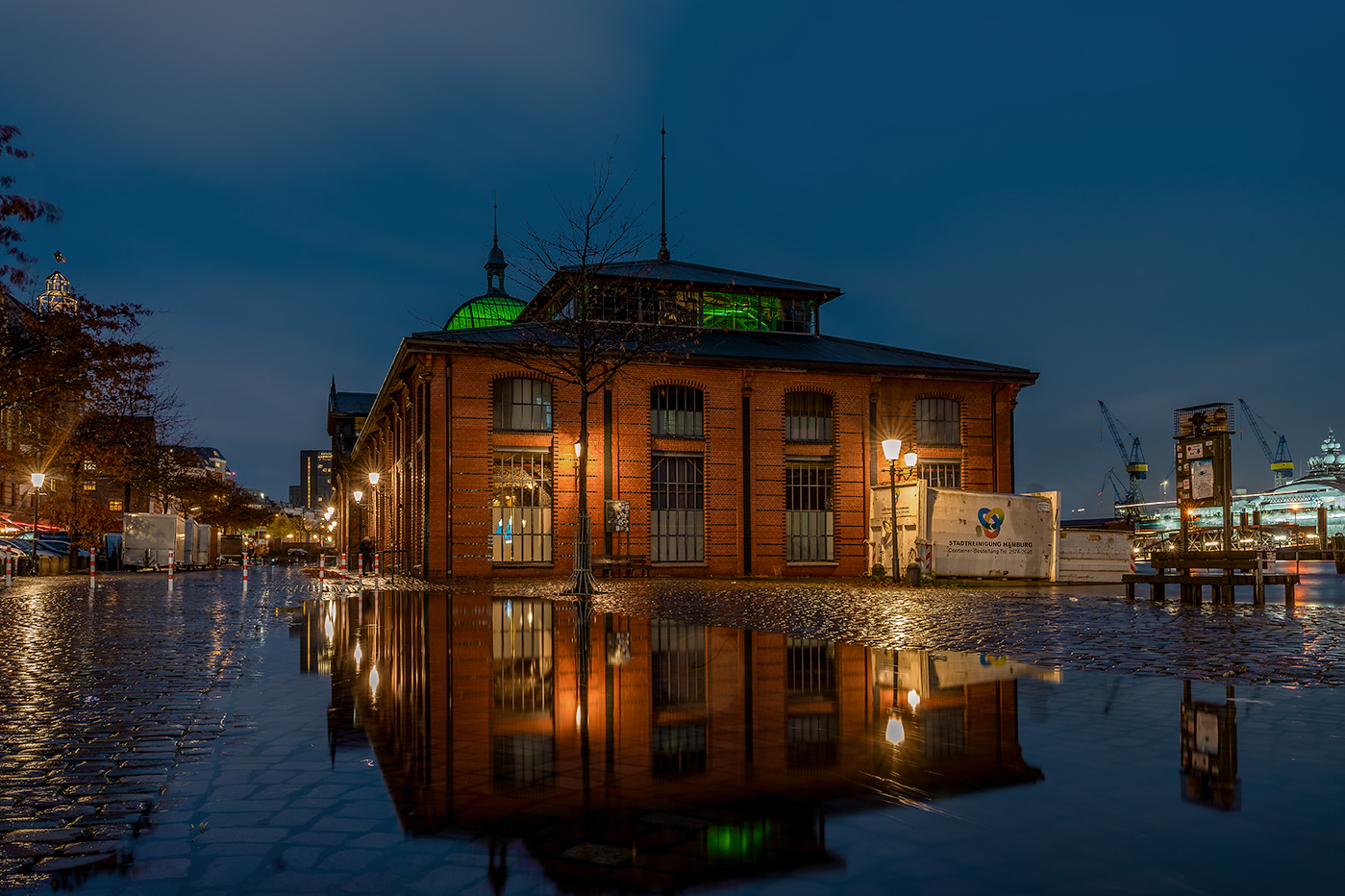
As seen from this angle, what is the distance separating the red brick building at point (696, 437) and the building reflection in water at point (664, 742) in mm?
19278

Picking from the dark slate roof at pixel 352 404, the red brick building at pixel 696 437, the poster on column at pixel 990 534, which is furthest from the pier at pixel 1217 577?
the dark slate roof at pixel 352 404

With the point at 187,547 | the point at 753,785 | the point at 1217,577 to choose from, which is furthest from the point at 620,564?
the point at 187,547

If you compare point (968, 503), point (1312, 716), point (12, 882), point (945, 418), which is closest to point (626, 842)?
point (12, 882)

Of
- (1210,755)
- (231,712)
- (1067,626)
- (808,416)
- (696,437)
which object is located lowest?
(1067,626)

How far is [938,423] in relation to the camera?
1356 inches

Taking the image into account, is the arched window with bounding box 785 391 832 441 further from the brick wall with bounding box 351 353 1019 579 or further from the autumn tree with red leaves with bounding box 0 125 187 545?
the autumn tree with red leaves with bounding box 0 125 187 545

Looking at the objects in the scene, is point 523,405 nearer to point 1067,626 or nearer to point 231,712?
point 1067,626

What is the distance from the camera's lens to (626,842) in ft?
10.9

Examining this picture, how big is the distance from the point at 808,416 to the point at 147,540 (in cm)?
2888

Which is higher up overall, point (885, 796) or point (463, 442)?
point (463, 442)

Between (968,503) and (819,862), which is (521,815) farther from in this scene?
(968,503)

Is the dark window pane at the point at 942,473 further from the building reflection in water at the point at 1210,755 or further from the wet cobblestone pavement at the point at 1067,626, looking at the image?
the building reflection in water at the point at 1210,755

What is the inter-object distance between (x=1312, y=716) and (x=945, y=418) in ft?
97.6

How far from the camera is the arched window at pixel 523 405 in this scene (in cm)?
2972
